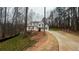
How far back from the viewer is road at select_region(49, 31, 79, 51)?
4812 millimetres

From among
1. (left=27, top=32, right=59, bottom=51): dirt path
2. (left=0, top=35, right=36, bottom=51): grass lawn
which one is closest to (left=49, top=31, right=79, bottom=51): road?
(left=27, top=32, right=59, bottom=51): dirt path

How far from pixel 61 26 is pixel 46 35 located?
213 mm

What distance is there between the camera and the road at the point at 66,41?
189 inches

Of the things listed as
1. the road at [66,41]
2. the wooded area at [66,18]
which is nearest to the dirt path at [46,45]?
the road at [66,41]

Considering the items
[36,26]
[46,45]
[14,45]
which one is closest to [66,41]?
[46,45]

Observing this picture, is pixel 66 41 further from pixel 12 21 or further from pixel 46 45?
pixel 12 21

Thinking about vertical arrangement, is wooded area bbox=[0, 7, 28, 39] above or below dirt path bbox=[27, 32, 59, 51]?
above

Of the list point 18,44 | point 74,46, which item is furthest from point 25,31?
point 74,46

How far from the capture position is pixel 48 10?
4.87 m

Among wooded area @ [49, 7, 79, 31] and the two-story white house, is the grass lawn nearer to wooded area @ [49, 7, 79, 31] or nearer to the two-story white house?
the two-story white house

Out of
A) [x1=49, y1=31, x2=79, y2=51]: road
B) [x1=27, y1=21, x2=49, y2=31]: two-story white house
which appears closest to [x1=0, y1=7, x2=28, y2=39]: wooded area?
[x1=27, y1=21, x2=49, y2=31]: two-story white house

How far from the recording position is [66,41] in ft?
15.9
